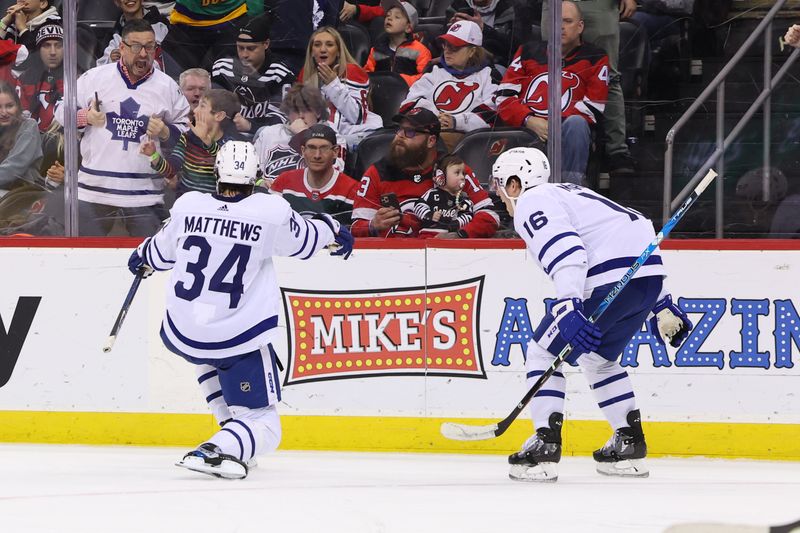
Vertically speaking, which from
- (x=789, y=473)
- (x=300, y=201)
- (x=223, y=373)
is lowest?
(x=789, y=473)

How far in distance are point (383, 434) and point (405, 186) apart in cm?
113

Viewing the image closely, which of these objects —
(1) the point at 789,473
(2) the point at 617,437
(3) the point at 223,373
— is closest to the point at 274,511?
(3) the point at 223,373

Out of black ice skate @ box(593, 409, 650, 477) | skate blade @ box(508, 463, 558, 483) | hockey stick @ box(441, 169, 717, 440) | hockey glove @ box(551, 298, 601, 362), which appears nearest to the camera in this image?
hockey glove @ box(551, 298, 601, 362)

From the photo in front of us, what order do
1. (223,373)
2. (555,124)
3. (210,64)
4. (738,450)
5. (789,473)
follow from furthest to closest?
(210,64), (555,124), (738,450), (789,473), (223,373)

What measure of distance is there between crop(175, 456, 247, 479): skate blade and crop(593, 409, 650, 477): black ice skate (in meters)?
1.27

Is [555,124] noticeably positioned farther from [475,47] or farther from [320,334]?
[320,334]

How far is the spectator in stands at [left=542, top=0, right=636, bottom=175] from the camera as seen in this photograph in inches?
217

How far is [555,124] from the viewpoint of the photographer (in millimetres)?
5465

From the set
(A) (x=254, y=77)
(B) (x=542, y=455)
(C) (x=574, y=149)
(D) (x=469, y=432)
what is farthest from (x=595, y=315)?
(A) (x=254, y=77)

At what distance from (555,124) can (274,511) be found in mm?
2498

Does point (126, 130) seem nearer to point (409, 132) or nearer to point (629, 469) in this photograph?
point (409, 132)

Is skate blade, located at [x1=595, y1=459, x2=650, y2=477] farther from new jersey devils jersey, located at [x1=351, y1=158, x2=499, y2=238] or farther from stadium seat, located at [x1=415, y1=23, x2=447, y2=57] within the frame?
stadium seat, located at [x1=415, y1=23, x2=447, y2=57]

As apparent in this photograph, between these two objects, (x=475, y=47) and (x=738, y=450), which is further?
(x=475, y=47)

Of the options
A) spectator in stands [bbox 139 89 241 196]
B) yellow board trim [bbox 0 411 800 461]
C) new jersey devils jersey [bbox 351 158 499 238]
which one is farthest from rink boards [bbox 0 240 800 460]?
spectator in stands [bbox 139 89 241 196]
